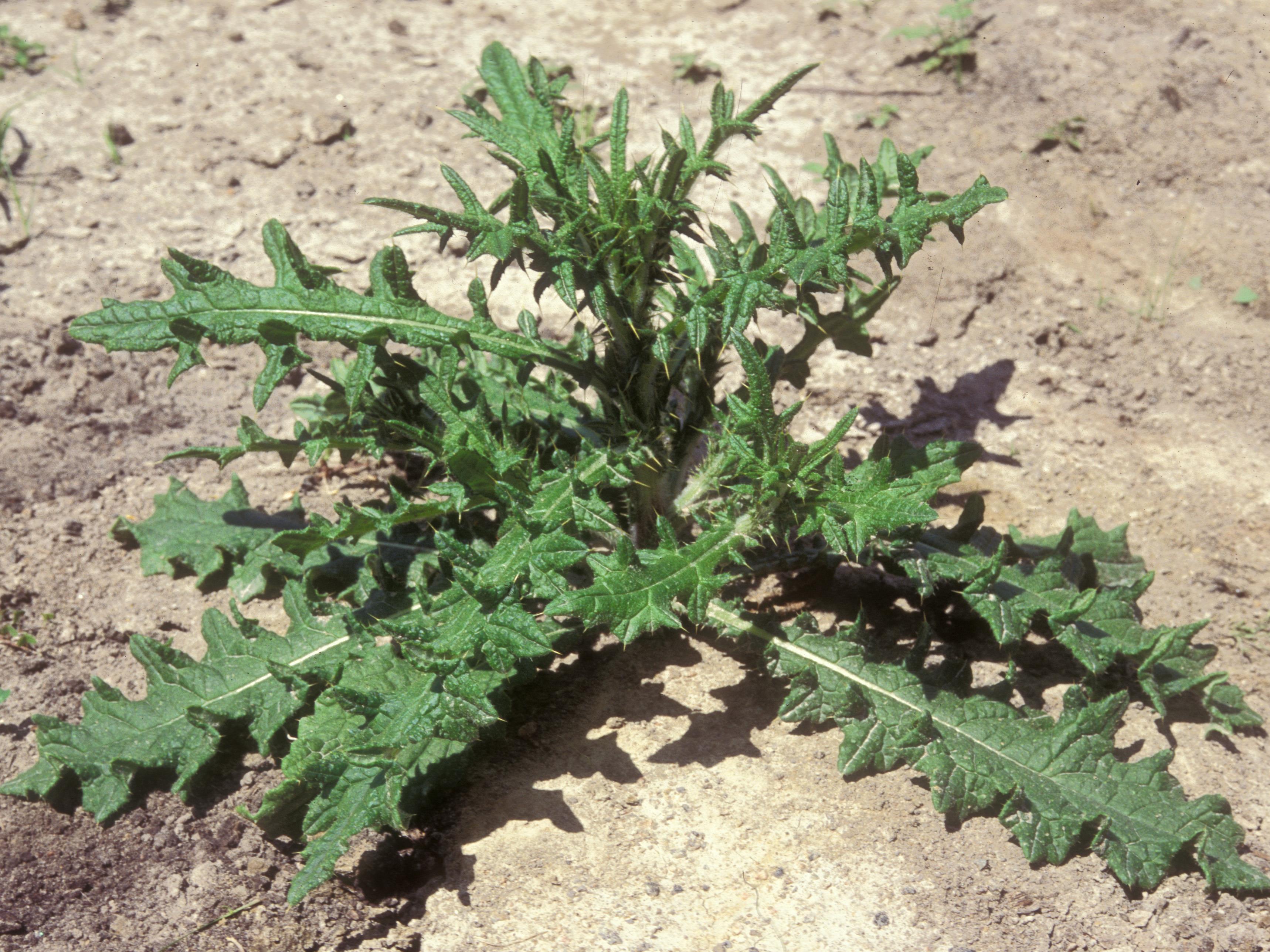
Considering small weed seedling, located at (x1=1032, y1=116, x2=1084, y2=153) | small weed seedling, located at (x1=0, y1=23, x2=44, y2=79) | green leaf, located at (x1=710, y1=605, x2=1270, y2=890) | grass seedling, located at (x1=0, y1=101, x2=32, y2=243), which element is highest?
small weed seedling, located at (x1=1032, y1=116, x2=1084, y2=153)

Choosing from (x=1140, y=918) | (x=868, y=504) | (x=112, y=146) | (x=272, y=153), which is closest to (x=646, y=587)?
(x=868, y=504)

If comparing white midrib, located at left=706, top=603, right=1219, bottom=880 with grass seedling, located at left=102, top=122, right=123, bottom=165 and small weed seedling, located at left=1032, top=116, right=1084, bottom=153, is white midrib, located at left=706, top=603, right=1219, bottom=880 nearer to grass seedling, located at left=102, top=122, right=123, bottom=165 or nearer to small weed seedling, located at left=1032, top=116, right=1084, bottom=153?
small weed seedling, located at left=1032, top=116, right=1084, bottom=153

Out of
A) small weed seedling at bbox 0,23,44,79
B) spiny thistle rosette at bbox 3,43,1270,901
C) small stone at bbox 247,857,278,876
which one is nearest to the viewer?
spiny thistle rosette at bbox 3,43,1270,901

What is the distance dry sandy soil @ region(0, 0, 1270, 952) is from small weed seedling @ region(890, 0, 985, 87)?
10cm

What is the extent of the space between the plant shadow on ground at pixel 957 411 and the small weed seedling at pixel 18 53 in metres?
4.21

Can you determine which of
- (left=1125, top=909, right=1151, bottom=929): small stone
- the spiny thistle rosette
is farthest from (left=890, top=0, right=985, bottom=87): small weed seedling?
(left=1125, top=909, right=1151, bottom=929): small stone

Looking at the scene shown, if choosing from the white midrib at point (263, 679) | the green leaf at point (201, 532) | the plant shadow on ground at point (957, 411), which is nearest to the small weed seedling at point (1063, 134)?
the plant shadow on ground at point (957, 411)

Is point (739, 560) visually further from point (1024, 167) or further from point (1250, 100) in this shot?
point (1250, 100)

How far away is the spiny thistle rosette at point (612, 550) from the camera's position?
8.11 ft

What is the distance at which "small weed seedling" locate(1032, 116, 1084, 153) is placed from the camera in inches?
180

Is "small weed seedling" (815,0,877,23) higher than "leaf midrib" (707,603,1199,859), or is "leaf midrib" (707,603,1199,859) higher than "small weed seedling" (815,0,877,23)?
"small weed seedling" (815,0,877,23)

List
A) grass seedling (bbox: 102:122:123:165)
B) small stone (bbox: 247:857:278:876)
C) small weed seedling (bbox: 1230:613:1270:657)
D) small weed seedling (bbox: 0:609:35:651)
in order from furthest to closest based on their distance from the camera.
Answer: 1. grass seedling (bbox: 102:122:123:165)
2. small weed seedling (bbox: 1230:613:1270:657)
3. small weed seedling (bbox: 0:609:35:651)
4. small stone (bbox: 247:857:278:876)

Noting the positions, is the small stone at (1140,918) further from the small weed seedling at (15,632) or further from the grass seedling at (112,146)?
the grass seedling at (112,146)

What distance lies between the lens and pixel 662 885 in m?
2.61
